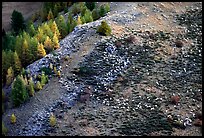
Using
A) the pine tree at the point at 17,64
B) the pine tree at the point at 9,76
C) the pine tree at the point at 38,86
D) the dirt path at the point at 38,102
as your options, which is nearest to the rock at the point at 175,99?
the dirt path at the point at 38,102

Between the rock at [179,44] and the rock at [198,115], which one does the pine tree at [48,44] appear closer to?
the rock at [179,44]

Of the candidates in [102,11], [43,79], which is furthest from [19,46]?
[102,11]

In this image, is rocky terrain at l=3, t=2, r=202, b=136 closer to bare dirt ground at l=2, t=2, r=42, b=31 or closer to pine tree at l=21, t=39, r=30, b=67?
pine tree at l=21, t=39, r=30, b=67

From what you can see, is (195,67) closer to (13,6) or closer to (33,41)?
(33,41)

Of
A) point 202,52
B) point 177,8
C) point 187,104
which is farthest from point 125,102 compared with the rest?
point 177,8

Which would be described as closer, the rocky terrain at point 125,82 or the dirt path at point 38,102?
the rocky terrain at point 125,82
